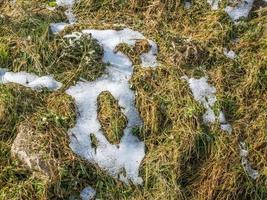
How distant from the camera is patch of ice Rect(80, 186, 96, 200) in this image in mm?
4055

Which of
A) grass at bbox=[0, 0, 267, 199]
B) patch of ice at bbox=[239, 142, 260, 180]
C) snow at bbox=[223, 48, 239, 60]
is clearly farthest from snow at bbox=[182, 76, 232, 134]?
snow at bbox=[223, 48, 239, 60]

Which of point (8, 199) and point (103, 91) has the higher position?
point (103, 91)

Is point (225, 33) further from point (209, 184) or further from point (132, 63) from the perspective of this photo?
point (209, 184)

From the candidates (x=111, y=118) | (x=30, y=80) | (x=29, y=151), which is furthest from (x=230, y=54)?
(x=29, y=151)

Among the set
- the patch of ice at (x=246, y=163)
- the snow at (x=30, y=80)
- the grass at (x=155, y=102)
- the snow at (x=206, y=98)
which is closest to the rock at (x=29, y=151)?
the grass at (x=155, y=102)

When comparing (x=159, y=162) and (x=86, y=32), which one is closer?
(x=159, y=162)

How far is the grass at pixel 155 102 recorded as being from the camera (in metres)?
4.09

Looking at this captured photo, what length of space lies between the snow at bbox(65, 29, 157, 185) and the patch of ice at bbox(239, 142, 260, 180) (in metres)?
0.85

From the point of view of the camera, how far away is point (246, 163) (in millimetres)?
Result: 4270

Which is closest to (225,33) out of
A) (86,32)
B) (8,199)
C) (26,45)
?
(86,32)

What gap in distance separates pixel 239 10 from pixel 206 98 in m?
1.27

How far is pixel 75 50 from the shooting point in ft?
15.9

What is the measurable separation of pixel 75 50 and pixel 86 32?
0.31 metres

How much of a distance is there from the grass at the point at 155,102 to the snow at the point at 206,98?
0.19 feet
